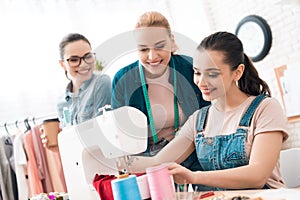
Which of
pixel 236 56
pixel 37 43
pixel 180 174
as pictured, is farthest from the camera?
pixel 37 43

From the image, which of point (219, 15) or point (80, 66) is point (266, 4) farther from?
point (80, 66)

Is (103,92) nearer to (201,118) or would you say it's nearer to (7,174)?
(201,118)

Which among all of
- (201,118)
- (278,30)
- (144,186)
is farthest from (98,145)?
(278,30)

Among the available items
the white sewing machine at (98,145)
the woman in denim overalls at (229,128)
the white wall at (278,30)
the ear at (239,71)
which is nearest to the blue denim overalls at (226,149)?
the woman in denim overalls at (229,128)

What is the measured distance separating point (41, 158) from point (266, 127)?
5.30 ft

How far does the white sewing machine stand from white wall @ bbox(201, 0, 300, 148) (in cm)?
212

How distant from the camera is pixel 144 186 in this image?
1.14 meters

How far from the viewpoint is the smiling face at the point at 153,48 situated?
4.65ft

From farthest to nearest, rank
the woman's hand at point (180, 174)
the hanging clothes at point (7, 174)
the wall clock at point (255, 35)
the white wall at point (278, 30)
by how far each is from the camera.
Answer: the wall clock at point (255, 35), the white wall at point (278, 30), the hanging clothes at point (7, 174), the woman's hand at point (180, 174)

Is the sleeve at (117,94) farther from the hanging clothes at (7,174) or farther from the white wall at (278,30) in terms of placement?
the white wall at (278,30)

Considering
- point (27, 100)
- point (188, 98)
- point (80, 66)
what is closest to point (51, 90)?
point (27, 100)

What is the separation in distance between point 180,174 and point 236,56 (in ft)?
1.63

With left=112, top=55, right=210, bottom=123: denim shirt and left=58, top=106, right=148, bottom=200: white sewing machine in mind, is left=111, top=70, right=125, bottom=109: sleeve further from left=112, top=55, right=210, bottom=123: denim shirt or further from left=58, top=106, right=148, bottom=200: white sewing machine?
left=58, top=106, right=148, bottom=200: white sewing machine

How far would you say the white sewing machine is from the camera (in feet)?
4.05
